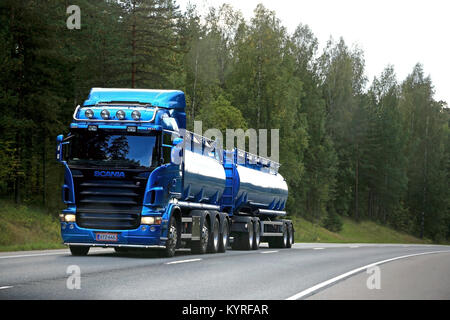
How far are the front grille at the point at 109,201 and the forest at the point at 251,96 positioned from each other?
15.6m

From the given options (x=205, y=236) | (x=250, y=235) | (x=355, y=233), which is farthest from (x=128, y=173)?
(x=355, y=233)

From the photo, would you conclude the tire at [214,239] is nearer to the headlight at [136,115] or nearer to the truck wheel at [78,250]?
the truck wheel at [78,250]

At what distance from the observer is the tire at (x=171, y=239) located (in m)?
19.5

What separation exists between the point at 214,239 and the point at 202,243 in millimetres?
1086

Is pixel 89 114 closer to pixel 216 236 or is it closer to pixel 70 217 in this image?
pixel 70 217

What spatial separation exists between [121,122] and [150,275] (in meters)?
5.82

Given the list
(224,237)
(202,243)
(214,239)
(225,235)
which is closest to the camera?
(202,243)

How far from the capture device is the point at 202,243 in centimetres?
2248

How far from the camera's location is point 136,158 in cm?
1850

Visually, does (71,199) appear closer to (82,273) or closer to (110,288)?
(82,273)

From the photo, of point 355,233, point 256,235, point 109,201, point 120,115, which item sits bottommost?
point 355,233

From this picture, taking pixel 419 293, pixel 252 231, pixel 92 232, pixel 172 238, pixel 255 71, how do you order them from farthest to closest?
pixel 255 71
pixel 252 231
pixel 172 238
pixel 92 232
pixel 419 293

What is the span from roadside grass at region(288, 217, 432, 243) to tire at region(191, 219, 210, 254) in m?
35.2
